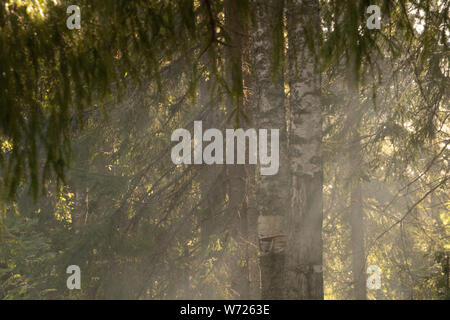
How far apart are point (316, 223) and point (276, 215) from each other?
49 centimetres

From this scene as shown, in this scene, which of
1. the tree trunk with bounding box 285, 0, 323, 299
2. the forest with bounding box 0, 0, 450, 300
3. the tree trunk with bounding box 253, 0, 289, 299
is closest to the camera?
the forest with bounding box 0, 0, 450, 300

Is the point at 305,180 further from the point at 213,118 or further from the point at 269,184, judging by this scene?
the point at 213,118

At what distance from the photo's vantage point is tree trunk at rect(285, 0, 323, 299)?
4598mm

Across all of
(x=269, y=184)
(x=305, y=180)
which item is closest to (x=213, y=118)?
(x=269, y=184)

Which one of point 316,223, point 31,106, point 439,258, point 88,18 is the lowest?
point 439,258

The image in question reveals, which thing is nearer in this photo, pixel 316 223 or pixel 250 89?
pixel 316 223

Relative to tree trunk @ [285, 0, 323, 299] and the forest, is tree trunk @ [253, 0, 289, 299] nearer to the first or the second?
the forest

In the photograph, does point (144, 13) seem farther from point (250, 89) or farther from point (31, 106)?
point (250, 89)

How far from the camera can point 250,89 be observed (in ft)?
21.4

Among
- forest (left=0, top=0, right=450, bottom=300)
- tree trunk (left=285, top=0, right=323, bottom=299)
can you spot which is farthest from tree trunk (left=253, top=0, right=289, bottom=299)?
tree trunk (left=285, top=0, right=323, bottom=299)

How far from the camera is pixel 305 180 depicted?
15.6 feet

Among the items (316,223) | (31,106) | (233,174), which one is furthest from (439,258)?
(31,106)

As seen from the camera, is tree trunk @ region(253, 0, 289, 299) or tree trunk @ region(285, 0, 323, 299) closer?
tree trunk @ region(285, 0, 323, 299)

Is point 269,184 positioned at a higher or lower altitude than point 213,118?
lower
